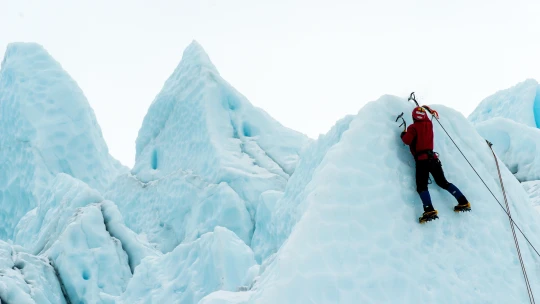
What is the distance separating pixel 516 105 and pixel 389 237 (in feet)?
51.4

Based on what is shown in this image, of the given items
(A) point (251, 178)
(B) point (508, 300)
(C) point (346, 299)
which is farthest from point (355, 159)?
(A) point (251, 178)

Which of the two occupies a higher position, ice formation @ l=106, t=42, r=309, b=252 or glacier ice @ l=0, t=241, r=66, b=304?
ice formation @ l=106, t=42, r=309, b=252

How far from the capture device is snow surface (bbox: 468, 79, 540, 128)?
1662 cm

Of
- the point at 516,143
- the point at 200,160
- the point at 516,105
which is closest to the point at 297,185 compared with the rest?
the point at 200,160

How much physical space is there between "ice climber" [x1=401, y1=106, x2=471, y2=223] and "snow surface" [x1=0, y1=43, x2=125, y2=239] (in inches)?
563

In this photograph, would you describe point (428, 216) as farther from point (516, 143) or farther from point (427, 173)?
point (516, 143)

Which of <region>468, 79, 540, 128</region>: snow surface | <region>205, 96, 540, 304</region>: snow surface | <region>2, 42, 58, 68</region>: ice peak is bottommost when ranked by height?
<region>205, 96, 540, 304</region>: snow surface

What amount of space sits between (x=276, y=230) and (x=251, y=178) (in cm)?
399

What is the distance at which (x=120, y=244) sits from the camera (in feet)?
35.2

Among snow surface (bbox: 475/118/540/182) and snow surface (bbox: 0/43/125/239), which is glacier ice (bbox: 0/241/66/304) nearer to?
snow surface (bbox: 0/43/125/239)

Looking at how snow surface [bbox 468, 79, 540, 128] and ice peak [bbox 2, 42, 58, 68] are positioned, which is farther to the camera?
ice peak [bbox 2, 42, 58, 68]

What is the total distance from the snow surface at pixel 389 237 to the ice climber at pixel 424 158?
0.10 m

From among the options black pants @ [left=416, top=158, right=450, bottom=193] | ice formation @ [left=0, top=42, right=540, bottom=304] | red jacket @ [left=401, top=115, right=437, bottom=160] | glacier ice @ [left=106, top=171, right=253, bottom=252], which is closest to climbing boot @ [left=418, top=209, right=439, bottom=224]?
ice formation @ [left=0, top=42, right=540, bottom=304]

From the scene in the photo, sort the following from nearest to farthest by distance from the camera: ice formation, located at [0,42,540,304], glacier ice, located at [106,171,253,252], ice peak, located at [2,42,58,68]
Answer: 1. ice formation, located at [0,42,540,304]
2. glacier ice, located at [106,171,253,252]
3. ice peak, located at [2,42,58,68]
